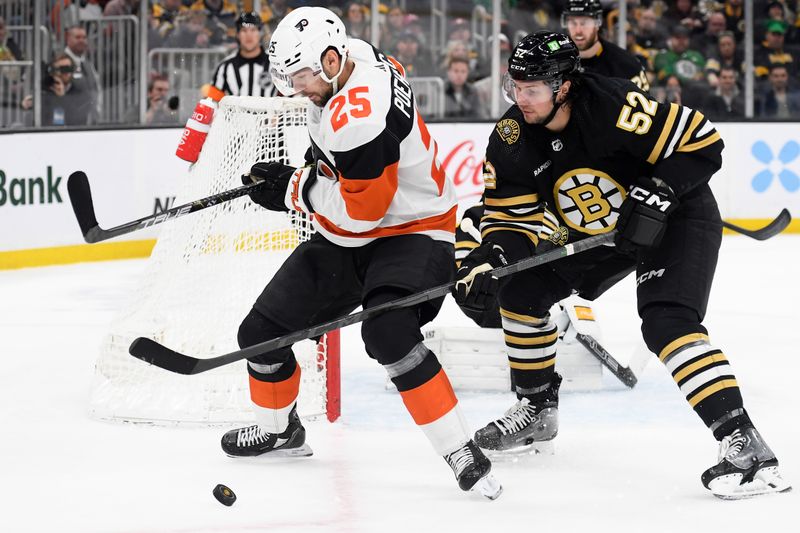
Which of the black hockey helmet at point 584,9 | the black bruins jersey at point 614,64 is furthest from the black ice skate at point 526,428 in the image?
the black hockey helmet at point 584,9

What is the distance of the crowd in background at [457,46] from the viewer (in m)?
7.17

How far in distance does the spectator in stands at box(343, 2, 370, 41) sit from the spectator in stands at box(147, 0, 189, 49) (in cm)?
94

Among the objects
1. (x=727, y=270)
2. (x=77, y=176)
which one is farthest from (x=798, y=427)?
(x=727, y=270)

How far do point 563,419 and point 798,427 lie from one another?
0.62m

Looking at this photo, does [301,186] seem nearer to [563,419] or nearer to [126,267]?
A: [563,419]

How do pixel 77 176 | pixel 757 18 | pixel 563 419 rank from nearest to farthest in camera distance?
pixel 77 176 → pixel 563 419 → pixel 757 18

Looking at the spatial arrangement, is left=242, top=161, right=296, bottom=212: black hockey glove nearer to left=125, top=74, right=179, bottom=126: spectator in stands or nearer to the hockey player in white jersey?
the hockey player in white jersey

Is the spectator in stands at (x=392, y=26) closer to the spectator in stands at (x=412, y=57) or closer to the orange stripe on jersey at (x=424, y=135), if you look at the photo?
the spectator in stands at (x=412, y=57)

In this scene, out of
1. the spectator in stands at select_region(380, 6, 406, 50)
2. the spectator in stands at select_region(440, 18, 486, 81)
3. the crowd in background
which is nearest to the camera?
the crowd in background

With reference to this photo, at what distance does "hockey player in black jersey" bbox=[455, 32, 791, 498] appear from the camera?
293 cm

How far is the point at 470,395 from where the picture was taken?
4059 millimetres

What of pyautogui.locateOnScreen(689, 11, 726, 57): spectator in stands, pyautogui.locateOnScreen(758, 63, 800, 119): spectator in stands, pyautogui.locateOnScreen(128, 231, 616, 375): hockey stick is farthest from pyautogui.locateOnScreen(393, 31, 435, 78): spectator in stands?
pyautogui.locateOnScreen(128, 231, 616, 375): hockey stick

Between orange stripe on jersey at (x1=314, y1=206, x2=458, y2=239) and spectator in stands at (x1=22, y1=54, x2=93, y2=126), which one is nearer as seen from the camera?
orange stripe on jersey at (x1=314, y1=206, x2=458, y2=239)

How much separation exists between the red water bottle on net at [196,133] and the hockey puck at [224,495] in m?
1.78
